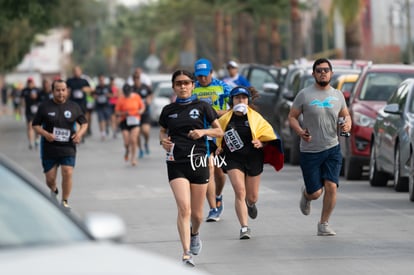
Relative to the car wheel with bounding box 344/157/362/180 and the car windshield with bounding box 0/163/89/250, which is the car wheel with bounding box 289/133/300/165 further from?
the car windshield with bounding box 0/163/89/250

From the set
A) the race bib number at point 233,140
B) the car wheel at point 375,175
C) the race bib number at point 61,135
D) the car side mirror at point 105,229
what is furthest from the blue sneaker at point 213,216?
the car side mirror at point 105,229

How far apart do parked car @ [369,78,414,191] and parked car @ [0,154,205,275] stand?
40.0 feet

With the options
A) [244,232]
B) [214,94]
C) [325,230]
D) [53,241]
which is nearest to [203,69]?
[214,94]

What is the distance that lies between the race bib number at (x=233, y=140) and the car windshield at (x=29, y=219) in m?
7.79

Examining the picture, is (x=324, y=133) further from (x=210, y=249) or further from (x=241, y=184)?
(x=210, y=249)

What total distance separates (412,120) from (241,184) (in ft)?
16.8

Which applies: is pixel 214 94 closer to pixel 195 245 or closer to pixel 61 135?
pixel 61 135

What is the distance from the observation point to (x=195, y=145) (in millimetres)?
12195

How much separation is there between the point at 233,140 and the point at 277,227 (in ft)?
4.40

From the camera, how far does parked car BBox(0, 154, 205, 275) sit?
5547mm

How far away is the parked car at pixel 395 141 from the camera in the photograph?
61.0ft

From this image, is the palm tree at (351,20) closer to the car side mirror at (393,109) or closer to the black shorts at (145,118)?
the black shorts at (145,118)

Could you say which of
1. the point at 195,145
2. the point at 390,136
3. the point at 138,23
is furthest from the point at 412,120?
the point at 138,23

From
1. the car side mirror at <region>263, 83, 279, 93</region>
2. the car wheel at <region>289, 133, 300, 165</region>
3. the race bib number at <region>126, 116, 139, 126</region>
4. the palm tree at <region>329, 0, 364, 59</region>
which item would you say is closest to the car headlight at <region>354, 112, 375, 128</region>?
the car wheel at <region>289, 133, 300, 165</region>
